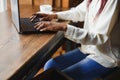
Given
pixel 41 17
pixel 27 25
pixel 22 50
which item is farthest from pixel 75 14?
pixel 22 50

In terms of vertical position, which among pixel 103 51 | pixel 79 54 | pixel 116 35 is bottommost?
pixel 79 54

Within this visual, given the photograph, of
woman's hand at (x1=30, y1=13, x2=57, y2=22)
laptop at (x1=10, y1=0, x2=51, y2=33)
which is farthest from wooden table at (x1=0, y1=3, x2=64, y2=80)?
woman's hand at (x1=30, y1=13, x2=57, y2=22)

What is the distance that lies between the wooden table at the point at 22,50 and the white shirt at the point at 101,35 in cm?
19

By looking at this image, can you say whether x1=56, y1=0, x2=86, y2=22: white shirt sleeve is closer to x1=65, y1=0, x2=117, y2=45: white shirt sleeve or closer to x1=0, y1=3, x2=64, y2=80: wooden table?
x1=0, y1=3, x2=64, y2=80: wooden table

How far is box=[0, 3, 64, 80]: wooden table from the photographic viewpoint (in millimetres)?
1062

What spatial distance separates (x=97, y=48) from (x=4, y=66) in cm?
58

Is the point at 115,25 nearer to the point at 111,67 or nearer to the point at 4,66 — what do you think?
the point at 111,67

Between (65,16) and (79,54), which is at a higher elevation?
(65,16)

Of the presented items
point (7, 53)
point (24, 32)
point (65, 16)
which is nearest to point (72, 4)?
point (65, 16)

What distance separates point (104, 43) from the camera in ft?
4.30

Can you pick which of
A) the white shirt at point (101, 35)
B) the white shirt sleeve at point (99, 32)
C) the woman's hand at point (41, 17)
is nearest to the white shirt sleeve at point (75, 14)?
the woman's hand at point (41, 17)

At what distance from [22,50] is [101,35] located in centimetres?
43

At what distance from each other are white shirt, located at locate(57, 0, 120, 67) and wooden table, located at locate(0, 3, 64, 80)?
0.19 meters

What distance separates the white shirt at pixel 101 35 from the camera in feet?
4.06
